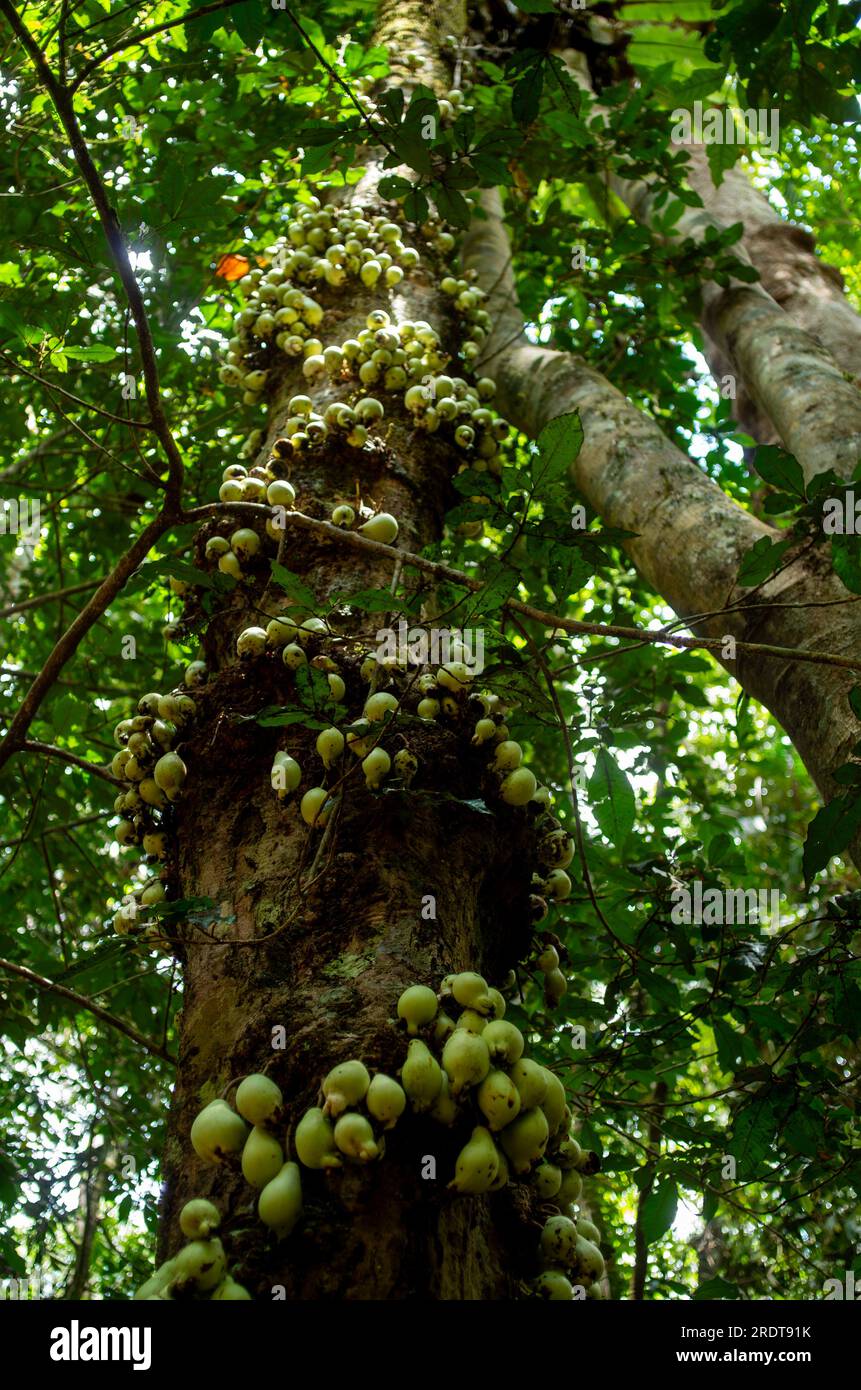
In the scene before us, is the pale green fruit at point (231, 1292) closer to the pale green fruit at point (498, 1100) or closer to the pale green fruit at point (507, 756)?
the pale green fruit at point (498, 1100)

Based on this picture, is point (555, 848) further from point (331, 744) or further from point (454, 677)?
point (331, 744)

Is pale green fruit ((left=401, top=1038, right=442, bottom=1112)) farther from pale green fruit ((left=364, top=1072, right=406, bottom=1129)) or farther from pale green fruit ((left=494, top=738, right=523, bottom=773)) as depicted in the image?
pale green fruit ((left=494, top=738, right=523, bottom=773))

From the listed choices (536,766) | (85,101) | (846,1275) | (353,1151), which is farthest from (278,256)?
(846,1275)

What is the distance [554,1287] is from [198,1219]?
57cm

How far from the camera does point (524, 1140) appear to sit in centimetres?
131

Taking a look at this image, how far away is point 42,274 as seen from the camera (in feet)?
12.6

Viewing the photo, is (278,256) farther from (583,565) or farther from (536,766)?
(536,766)

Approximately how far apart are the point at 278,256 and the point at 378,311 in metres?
0.58

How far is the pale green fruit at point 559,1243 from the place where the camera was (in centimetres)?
144

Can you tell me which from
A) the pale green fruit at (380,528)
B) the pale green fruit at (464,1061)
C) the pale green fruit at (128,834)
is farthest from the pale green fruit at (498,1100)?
the pale green fruit at (380,528)

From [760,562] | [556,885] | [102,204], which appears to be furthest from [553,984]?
[102,204]

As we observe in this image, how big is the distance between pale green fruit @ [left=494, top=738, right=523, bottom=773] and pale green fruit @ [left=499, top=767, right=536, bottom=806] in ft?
0.07

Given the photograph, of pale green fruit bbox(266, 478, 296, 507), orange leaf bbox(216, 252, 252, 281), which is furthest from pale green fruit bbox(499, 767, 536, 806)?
orange leaf bbox(216, 252, 252, 281)

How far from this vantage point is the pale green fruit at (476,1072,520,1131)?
1.28 meters
